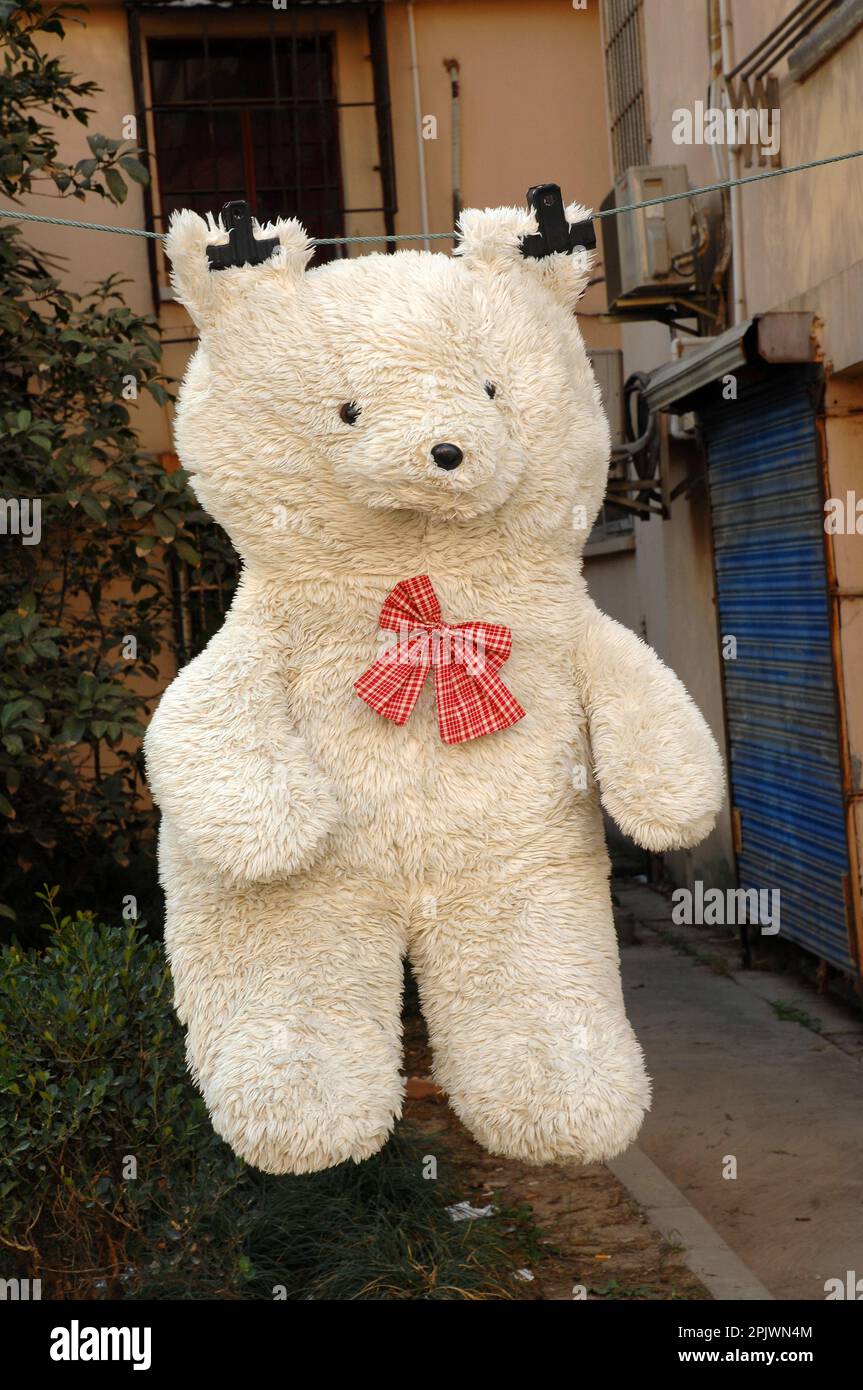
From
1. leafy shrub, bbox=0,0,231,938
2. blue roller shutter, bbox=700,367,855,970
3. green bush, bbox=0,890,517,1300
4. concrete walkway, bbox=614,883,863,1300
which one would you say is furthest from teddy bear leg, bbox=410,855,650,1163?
blue roller shutter, bbox=700,367,855,970

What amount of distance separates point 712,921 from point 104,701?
4.79 meters

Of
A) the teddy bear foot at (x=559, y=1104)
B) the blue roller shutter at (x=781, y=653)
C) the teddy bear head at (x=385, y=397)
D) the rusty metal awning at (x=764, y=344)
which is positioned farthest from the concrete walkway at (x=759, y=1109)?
the rusty metal awning at (x=764, y=344)

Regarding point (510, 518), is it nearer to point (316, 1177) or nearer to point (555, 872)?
point (555, 872)

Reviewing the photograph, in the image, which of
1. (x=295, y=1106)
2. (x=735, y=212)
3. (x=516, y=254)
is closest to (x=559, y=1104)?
(x=295, y=1106)

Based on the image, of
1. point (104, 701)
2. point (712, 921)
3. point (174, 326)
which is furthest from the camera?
point (174, 326)

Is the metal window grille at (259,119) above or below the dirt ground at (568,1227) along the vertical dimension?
above

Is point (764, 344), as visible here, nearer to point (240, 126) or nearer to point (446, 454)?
point (446, 454)

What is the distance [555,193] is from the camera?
2926 mm

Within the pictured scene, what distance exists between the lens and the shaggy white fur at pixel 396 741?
8.86 ft

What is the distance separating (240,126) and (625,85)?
2775mm

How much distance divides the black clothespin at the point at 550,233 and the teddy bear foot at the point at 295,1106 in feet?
5.12

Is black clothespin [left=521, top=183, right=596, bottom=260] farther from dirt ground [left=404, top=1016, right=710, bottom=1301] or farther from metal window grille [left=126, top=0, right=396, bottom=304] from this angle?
metal window grille [left=126, top=0, right=396, bottom=304]

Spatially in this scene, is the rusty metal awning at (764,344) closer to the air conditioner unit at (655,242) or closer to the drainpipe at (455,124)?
the air conditioner unit at (655,242)

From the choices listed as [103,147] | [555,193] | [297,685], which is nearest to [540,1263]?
[297,685]
